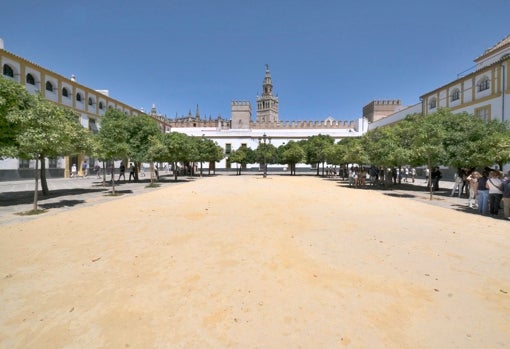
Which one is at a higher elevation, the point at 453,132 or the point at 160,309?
the point at 453,132

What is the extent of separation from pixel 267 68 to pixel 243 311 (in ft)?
350

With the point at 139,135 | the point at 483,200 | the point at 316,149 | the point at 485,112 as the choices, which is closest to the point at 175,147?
the point at 139,135

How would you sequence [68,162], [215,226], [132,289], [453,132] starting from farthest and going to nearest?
[68,162]
[453,132]
[215,226]
[132,289]

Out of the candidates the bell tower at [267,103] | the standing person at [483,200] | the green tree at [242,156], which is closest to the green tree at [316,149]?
the green tree at [242,156]

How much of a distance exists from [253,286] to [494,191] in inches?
381

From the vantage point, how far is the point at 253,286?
3.89 m

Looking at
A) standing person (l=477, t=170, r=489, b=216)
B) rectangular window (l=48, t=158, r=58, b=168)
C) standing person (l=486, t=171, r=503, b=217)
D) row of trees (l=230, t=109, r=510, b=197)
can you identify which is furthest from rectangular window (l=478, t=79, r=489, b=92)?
rectangular window (l=48, t=158, r=58, b=168)

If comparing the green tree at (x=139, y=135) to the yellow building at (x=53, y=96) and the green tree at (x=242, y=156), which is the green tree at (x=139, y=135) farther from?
the green tree at (x=242, y=156)

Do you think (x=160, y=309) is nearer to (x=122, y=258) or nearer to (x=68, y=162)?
(x=122, y=258)

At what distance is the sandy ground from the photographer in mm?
2838

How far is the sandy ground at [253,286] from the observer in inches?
112

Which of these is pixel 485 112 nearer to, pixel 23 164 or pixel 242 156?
pixel 242 156

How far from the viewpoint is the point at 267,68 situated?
335 feet

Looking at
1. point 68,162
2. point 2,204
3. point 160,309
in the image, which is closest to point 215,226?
point 160,309
